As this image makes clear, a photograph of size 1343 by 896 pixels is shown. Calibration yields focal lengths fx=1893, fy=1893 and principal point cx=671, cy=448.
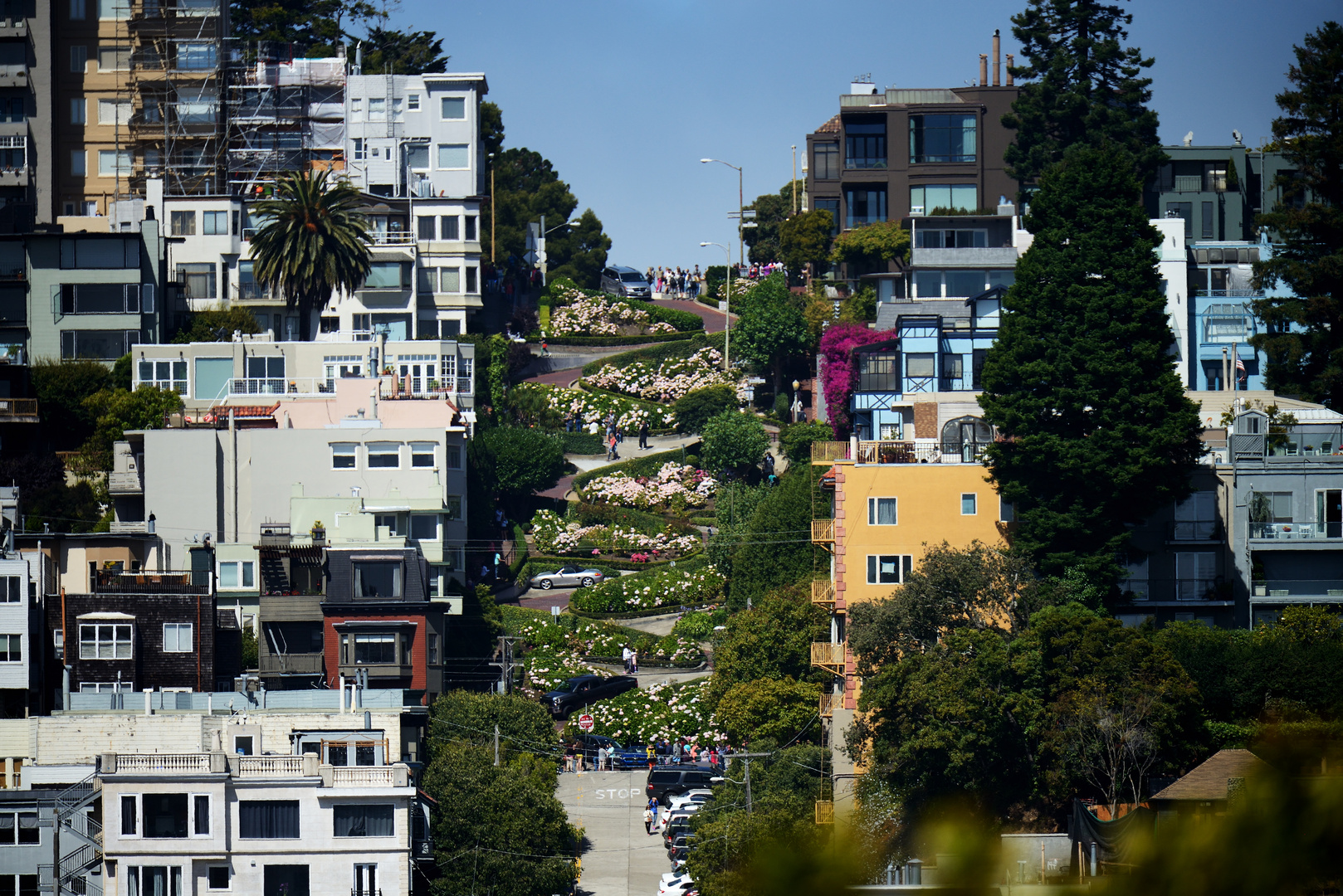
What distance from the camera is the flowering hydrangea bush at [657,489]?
107 metres

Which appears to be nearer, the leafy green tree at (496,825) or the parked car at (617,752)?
the leafy green tree at (496,825)

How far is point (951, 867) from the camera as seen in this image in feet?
18.7

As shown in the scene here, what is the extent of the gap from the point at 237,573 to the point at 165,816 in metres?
24.9

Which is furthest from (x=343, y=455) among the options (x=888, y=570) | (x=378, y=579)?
(x=888, y=570)

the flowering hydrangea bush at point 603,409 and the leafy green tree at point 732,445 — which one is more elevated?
the flowering hydrangea bush at point 603,409

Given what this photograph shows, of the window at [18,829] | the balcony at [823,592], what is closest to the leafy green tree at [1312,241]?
the balcony at [823,592]

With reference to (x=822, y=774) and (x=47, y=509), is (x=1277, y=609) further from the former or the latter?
(x=47, y=509)

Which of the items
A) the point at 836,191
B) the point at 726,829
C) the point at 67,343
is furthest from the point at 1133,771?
the point at 836,191

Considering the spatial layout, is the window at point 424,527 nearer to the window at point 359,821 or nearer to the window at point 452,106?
the window at point 359,821

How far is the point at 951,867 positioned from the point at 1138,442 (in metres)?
67.5

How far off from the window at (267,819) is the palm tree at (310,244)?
47.7 metres

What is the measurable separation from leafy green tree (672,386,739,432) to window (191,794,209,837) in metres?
61.8

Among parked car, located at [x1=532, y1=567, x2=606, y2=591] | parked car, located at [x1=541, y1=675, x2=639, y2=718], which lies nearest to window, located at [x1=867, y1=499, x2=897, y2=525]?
parked car, located at [x1=541, y1=675, x2=639, y2=718]

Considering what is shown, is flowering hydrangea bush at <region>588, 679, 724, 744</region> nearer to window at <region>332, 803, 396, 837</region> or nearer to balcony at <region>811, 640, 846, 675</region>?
balcony at <region>811, 640, 846, 675</region>
